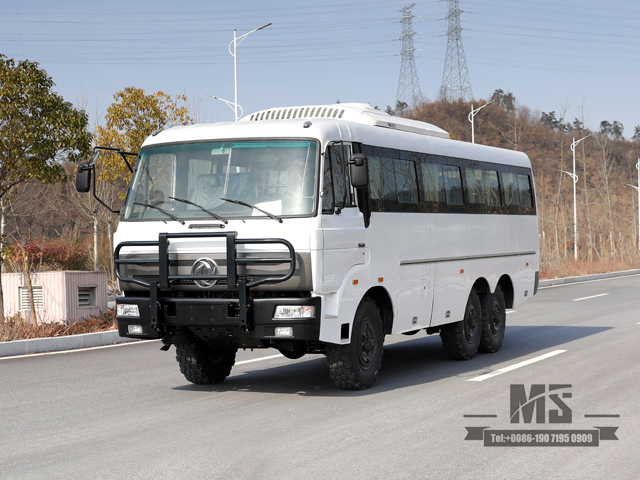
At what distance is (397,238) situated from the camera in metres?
9.85

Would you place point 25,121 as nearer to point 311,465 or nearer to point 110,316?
point 110,316

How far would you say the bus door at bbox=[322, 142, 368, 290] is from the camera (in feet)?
27.4

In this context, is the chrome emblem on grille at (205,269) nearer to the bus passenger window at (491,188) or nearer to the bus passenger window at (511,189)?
the bus passenger window at (491,188)

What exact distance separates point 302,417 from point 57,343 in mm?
7017

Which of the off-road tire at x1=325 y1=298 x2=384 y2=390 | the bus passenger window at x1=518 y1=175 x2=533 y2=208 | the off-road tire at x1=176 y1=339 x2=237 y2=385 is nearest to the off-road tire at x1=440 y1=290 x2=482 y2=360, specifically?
the off-road tire at x1=325 y1=298 x2=384 y2=390

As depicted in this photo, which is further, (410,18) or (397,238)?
(410,18)

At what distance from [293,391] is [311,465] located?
129 inches

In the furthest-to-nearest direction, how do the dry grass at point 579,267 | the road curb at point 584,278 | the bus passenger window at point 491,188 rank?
the dry grass at point 579,267 < the road curb at point 584,278 < the bus passenger window at point 491,188

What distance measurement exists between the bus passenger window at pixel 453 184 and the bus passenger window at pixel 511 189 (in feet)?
6.01

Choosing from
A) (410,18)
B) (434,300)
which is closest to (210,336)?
(434,300)

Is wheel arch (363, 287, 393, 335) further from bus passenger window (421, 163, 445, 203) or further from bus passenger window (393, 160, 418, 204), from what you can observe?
bus passenger window (421, 163, 445, 203)

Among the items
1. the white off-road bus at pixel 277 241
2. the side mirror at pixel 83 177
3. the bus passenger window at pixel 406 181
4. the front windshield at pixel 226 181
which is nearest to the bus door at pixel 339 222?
the white off-road bus at pixel 277 241

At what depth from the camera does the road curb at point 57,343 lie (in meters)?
12.9

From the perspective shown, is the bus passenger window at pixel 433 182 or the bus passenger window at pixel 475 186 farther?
the bus passenger window at pixel 475 186
